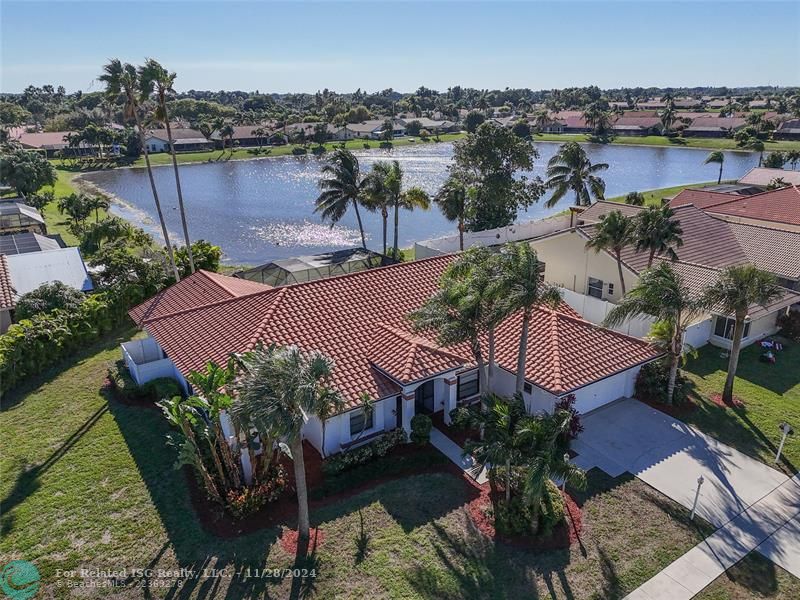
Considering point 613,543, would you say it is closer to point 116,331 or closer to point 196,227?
point 116,331

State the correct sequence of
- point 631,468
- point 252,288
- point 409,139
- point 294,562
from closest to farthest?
point 294,562 < point 631,468 < point 252,288 < point 409,139

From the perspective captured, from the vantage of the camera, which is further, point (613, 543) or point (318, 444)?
point (318, 444)

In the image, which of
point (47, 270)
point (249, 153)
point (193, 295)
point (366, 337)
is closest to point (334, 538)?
point (366, 337)

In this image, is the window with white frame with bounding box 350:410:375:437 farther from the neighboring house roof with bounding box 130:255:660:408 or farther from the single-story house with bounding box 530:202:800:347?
the single-story house with bounding box 530:202:800:347

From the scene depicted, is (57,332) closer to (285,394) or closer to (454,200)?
(285,394)

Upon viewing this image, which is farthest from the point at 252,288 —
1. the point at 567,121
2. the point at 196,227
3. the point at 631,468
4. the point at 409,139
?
the point at 567,121

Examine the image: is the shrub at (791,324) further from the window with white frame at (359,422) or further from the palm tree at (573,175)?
the window with white frame at (359,422)
